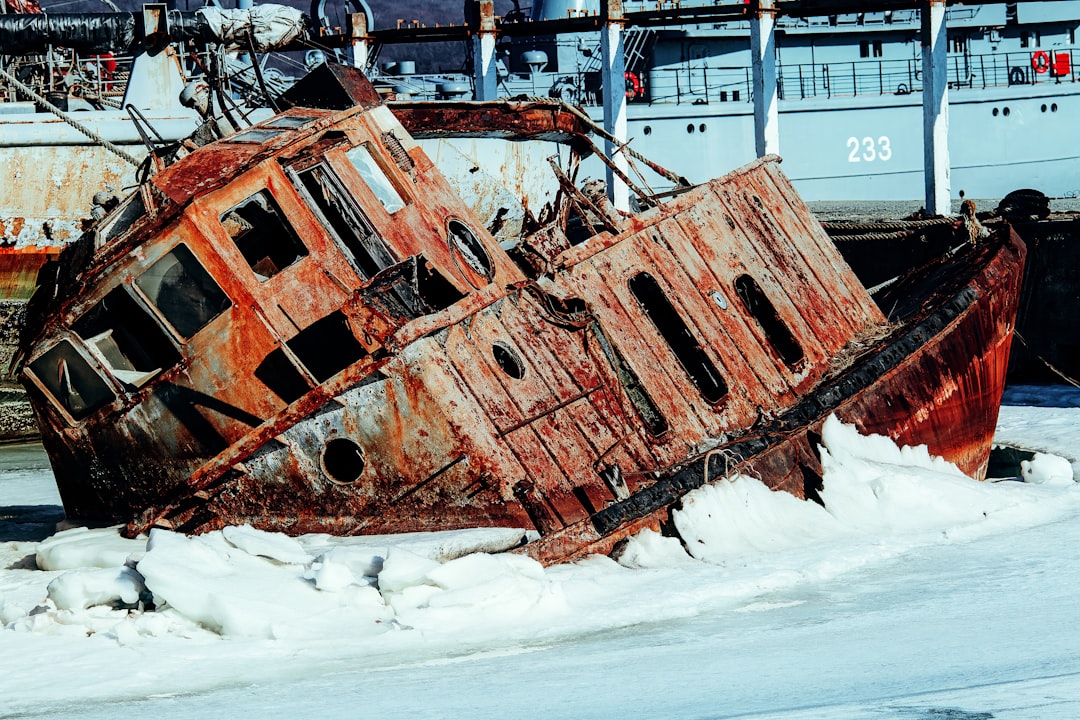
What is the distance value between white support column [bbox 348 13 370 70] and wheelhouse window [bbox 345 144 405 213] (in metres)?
11.3

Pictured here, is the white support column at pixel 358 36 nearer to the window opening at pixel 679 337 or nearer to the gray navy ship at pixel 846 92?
the gray navy ship at pixel 846 92

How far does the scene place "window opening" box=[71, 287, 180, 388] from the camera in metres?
7.19

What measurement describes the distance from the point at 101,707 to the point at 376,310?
2.75 meters

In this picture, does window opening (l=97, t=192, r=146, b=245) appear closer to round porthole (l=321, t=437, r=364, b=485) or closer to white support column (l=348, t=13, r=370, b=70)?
round porthole (l=321, t=437, r=364, b=485)

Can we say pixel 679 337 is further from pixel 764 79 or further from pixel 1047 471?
pixel 764 79

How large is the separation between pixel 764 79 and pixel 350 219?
1058 cm

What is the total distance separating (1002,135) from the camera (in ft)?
93.0

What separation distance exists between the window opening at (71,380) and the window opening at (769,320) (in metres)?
4.61

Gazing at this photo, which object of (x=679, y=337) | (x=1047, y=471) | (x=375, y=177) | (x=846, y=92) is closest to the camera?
(x=375, y=177)

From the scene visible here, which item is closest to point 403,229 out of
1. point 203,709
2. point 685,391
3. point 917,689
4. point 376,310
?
point 376,310

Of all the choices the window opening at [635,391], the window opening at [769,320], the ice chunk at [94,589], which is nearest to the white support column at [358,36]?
the window opening at [769,320]

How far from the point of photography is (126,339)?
7.38m

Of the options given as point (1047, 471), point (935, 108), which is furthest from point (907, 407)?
point (935, 108)

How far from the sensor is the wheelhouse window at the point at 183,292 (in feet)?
23.3
